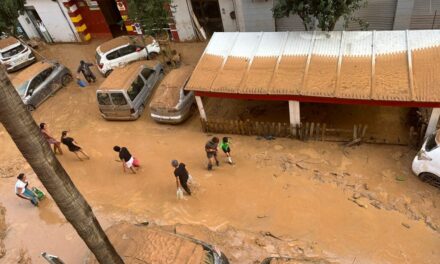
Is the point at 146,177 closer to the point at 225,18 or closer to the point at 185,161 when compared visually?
the point at 185,161

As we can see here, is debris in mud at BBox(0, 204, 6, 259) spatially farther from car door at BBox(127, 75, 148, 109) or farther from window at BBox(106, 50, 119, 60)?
window at BBox(106, 50, 119, 60)

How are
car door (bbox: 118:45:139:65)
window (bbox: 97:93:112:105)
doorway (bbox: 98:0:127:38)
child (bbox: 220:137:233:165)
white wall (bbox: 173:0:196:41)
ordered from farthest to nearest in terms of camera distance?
doorway (bbox: 98:0:127:38), white wall (bbox: 173:0:196:41), car door (bbox: 118:45:139:65), window (bbox: 97:93:112:105), child (bbox: 220:137:233:165)

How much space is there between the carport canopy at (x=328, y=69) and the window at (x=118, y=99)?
3.21 meters

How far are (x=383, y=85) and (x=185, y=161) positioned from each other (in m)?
6.33

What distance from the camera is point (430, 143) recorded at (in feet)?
32.5

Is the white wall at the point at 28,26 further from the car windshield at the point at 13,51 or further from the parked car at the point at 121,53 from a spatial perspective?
the parked car at the point at 121,53

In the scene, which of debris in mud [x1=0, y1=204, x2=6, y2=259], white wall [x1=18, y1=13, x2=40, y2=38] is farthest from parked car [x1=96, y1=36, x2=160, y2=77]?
debris in mud [x1=0, y1=204, x2=6, y2=259]

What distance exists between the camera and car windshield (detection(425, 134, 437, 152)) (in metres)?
9.75

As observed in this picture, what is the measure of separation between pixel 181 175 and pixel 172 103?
14.1 ft

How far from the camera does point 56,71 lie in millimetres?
17312

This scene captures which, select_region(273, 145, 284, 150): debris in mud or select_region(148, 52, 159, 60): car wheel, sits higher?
select_region(148, 52, 159, 60): car wheel

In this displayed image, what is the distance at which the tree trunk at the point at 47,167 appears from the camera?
486 centimetres

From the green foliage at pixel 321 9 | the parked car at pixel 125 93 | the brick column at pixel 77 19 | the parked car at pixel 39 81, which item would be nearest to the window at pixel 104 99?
the parked car at pixel 125 93

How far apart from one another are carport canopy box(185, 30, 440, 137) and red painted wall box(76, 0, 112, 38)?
977 cm
